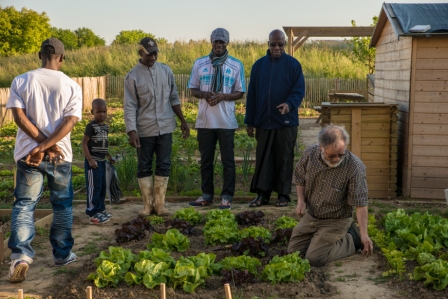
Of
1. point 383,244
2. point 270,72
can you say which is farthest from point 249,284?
point 270,72

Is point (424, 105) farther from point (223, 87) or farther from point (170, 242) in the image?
point (170, 242)

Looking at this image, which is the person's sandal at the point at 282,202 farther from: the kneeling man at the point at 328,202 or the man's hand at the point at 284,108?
the kneeling man at the point at 328,202

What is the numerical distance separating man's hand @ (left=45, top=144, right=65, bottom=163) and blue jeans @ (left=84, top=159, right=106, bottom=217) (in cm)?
207

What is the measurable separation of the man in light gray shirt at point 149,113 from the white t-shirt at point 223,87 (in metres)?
0.48

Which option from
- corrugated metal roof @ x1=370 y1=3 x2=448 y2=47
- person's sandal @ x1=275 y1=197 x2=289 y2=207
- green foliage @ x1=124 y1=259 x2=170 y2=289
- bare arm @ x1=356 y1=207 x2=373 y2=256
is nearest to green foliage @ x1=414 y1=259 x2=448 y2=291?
bare arm @ x1=356 y1=207 x2=373 y2=256

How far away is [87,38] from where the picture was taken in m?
71.5

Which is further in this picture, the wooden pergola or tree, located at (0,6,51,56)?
tree, located at (0,6,51,56)

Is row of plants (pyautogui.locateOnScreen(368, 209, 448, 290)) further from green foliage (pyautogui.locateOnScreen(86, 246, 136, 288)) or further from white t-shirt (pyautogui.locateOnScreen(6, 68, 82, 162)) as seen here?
white t-shirt (pyautogui.locateOnScreen(6, 68, 82, 162))

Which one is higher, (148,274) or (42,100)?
(42,100)

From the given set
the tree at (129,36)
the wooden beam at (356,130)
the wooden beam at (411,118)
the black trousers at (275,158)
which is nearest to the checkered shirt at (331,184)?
the black trousers at (275,158)

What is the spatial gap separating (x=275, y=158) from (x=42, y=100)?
3.90 metres

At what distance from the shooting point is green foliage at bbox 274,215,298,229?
23.1 ft

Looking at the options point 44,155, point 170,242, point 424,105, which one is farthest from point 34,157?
point 424,105

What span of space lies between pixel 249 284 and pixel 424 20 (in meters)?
5.63
